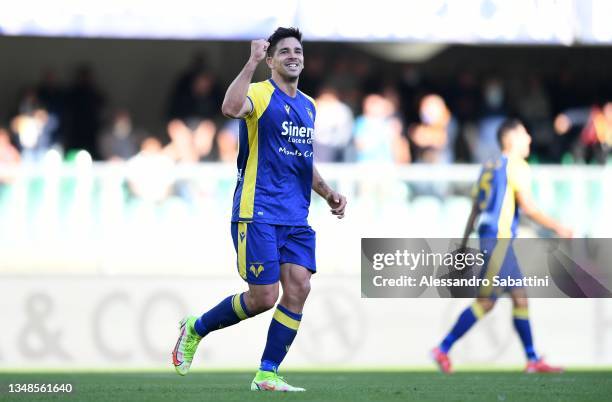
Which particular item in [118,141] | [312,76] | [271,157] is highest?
[312,76]

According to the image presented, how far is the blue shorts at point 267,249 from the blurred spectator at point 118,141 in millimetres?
9447

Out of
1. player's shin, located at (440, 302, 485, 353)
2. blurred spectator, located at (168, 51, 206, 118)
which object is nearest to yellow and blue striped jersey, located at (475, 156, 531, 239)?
player's shin, located at (440, 302, 485, 353)

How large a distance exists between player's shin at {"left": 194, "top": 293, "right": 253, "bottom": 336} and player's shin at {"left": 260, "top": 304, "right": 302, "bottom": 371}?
19cm

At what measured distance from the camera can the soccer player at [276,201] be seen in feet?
29.2

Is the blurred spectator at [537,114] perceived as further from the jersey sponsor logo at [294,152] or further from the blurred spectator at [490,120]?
the jersey sponsor logo at [294,152]

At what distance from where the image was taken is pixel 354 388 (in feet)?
31.8

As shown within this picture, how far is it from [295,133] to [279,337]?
126 cm

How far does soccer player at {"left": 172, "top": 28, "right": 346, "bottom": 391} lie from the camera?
8.90 m

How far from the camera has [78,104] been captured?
62.9 feet

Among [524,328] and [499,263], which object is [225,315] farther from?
[524,328]

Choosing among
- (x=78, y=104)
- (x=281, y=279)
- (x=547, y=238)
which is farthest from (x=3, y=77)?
(x=281, y=279)

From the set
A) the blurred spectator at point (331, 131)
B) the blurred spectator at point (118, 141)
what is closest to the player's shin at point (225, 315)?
the blurred spectator at point (331, 131)

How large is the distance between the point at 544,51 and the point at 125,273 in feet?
30.5

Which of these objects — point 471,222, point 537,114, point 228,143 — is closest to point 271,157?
point 471,222
